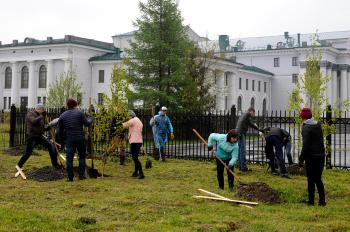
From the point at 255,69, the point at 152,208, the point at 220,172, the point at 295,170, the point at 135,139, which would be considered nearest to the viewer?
the point at 152,208

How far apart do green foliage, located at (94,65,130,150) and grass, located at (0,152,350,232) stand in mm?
1318

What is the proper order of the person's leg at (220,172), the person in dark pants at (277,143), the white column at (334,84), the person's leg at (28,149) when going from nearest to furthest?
1. the person's leg at (220,172)
2. the person's leg at (28,149)
3. the person in dark pants at (277,143)
4. the white column at (334,84)

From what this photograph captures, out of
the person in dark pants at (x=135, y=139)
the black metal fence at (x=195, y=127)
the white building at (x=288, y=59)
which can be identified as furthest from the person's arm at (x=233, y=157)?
the white building at (x=288, y=59)

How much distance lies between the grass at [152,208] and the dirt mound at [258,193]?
228 mm

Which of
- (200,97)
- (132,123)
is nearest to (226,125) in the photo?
(132,123)

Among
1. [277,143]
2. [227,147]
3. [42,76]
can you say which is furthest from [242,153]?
[42,76]

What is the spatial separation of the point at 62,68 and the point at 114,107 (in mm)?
47840

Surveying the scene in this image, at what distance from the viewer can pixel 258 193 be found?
912 cm

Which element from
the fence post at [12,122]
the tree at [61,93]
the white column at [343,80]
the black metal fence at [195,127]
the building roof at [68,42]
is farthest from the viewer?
the white column at [343,80]

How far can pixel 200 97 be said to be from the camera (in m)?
30.5

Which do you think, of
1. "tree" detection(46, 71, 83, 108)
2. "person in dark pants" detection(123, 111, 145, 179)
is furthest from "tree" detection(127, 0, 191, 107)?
"person in dark pants" detection(123, 111, 145, 179)

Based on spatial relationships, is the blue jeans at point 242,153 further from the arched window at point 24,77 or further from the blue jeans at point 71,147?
the arched window at point 24,77

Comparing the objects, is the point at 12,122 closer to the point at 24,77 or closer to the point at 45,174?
the point at 45,174

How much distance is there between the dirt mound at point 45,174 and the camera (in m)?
11.2
